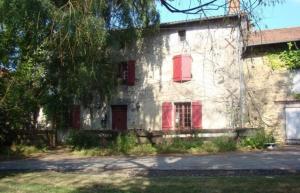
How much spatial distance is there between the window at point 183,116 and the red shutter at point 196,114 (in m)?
0.41

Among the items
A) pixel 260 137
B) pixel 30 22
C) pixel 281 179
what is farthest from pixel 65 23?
pixel 260 137

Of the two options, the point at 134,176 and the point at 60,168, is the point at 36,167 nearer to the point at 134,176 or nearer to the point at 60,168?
the point at 60,168

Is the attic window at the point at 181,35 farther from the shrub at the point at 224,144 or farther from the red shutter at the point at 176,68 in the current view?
the shrub at the point at 224,144

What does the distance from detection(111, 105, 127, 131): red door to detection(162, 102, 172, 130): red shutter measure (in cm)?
270

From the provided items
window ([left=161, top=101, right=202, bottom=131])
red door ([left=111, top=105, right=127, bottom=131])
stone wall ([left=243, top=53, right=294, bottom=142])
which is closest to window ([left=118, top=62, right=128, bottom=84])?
red door ([left=111, top=105, right=127, bottom=131])

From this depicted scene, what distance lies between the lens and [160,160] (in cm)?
1967

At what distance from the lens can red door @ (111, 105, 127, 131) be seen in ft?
101

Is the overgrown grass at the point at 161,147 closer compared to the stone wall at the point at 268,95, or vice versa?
the overgrown grass at the point at 161,147

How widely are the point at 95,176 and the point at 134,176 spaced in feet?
3.68

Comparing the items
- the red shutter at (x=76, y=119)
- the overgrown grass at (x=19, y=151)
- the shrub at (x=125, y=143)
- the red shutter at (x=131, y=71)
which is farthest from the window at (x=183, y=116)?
the overgrown grass at (x=19, y=151)

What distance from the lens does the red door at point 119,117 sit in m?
30.8

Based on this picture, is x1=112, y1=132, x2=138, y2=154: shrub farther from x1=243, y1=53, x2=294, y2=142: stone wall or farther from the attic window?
the attic window

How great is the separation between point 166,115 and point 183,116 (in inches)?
41.5

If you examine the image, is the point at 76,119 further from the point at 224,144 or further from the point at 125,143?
the point at 224,144
